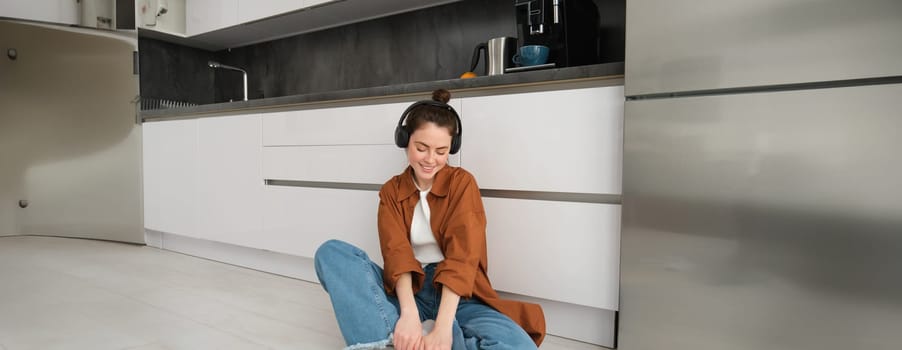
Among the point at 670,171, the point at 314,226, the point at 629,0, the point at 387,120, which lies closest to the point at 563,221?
the point at 670,171

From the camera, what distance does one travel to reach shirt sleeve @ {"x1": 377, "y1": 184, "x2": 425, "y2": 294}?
117 cm

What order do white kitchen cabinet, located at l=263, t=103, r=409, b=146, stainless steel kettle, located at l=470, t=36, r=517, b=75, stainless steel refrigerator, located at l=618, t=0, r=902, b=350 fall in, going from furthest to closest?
stainless steel kettle, located at l=470, t=36, r=517, b=75
white kitchen cabinet, located at l=263, t=103, r=409, b=146
stainless steel refrigerator, located at l=618, t=0, r=902, b=350

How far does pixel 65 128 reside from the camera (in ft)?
10.3

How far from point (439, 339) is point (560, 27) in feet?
3.62

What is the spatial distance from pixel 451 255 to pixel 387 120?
0.73 m

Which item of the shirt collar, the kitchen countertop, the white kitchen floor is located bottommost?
the white kitchen floor

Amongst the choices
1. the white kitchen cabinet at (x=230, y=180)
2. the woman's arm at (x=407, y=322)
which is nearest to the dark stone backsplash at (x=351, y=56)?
the white kitchen cabinet at (x=230, y=180)

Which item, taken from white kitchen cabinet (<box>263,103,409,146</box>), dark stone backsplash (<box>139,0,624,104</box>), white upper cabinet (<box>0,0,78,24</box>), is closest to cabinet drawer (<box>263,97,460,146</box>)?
white kitchen cabinet (<box>263,103,409,146</box>)

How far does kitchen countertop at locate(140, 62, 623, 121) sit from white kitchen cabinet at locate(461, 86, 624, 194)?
4 cm

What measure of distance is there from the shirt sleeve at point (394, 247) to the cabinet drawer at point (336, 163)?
0.36 m

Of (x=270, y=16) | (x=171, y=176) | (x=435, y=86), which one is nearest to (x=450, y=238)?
(x=435, y=86)

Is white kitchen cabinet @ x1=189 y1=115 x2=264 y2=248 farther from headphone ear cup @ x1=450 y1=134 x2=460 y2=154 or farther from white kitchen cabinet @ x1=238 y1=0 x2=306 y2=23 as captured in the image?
headphone ear cup @ x1=450 y1=134 x2=460 y2=154

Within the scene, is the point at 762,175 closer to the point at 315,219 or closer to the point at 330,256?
the point at 330,256

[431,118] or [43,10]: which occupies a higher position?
[43,10]
